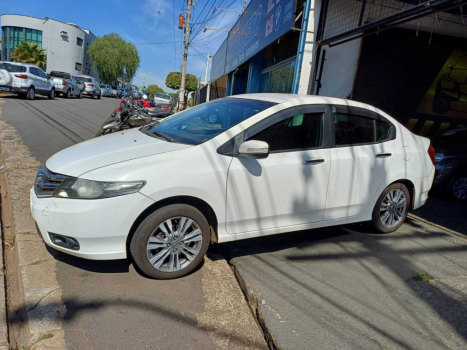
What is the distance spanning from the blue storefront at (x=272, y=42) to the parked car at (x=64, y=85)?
38.8 feet

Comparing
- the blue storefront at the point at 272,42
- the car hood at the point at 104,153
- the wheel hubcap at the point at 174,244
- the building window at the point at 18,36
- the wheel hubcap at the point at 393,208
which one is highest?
the building window at the point at 18,36

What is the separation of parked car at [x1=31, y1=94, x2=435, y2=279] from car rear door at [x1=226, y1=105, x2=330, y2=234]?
1 cm

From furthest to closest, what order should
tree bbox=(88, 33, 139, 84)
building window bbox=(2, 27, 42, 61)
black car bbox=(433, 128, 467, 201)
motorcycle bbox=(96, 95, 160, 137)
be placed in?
1. building window bbox=(2, 27, 42, 61)
2. tree bbox=(88, 33, 139, 84)
3. motorcycle bbox=(96, 95, 160, 137)
4. black car bbox=(433, 128, 467, 201)

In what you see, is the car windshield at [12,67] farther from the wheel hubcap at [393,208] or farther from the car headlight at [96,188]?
the wheel hubcap at [393,208]

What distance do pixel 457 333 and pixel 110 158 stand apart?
3137 mm

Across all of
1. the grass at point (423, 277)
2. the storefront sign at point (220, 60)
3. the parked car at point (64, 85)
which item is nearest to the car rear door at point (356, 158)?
the grass at point (423, 277)

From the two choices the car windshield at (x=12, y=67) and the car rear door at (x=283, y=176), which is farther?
the car windshield at (x=12, y=67)

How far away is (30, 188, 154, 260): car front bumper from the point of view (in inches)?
110

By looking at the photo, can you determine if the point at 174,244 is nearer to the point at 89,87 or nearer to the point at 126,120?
the point at 126,120

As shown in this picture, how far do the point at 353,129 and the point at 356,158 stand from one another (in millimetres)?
352

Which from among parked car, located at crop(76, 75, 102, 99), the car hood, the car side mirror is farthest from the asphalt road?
parked car, located at crop(76, 75, 102, 99)

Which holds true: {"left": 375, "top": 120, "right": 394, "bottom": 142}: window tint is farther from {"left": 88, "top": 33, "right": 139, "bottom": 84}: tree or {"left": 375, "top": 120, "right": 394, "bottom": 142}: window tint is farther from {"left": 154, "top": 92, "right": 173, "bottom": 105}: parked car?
{"left": 88, "top": 33, "right": 139, "bottom": 84}: tree

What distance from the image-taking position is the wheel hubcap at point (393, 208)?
441 centimetres

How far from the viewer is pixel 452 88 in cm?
1030
